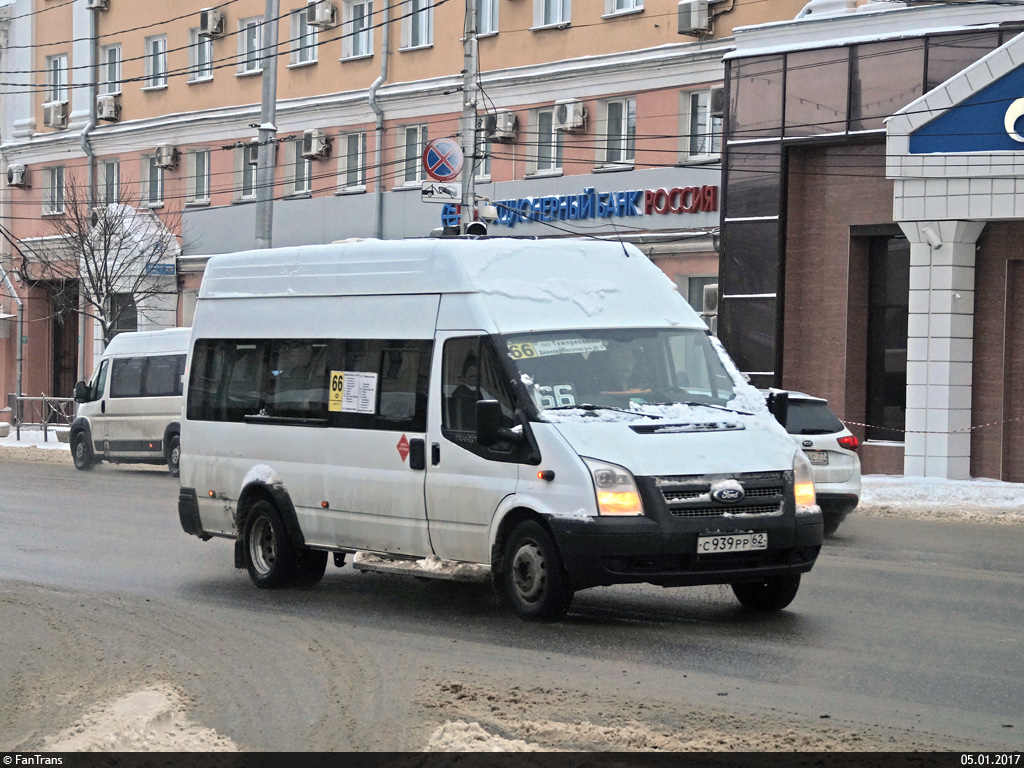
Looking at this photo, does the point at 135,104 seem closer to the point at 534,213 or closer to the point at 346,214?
the point at 346,214

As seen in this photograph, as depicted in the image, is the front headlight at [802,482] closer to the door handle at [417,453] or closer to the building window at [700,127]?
the door handle at [417,453]

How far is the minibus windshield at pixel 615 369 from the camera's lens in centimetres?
984

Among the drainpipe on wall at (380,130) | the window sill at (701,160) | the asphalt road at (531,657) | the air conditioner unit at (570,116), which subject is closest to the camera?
the asphalt road at (531,657)

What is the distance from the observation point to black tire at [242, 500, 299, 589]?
38.4 feet

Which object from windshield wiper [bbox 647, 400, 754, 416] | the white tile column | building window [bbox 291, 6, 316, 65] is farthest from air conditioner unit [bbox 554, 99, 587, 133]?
windshield wiper [bbox 647, 400, 754, 416]

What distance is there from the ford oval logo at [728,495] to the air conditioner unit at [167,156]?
3220cm

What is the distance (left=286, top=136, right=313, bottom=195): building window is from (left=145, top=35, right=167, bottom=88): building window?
235 inches

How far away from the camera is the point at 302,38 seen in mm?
36312

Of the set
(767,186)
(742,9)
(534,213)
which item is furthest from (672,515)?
(534,213)

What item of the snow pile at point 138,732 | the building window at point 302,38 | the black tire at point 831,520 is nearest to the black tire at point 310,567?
the snow pile at point 138,732

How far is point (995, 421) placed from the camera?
23.8m

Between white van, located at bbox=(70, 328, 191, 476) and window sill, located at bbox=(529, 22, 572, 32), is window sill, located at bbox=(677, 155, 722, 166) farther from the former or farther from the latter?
white van, located at bbox=(70, 328, 191, 476)

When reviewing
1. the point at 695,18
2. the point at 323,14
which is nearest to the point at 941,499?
the point at 695,18

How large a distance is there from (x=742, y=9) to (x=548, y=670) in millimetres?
20572
